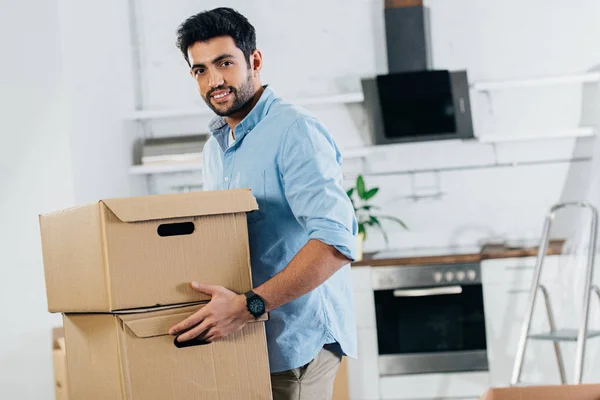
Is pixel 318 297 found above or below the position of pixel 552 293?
above

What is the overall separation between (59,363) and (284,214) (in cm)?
238

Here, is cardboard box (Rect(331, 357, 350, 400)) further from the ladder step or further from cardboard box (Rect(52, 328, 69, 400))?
cardboard box (Rect(52, 328, 69, 400))

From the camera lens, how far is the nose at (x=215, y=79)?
1697mm

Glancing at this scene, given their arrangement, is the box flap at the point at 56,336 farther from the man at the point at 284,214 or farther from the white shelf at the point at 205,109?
the man at the point at 284,214

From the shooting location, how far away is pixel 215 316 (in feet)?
4.88

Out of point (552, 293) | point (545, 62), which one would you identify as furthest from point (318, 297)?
point (545, 62)

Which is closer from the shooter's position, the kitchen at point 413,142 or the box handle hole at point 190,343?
the box handle hole at point 190,343

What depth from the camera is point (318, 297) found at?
1.69m

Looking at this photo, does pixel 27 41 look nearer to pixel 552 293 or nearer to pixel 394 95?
pixel 394 95

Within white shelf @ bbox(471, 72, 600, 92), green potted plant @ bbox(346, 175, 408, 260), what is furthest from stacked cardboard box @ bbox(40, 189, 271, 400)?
white shelf @ bbox(471, 72, 600, 92)

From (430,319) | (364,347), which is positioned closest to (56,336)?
(364,347)

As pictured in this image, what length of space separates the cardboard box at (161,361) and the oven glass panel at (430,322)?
304 cm

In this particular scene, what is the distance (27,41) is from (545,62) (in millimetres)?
2856

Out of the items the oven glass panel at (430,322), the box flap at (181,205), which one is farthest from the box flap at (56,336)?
the box flap at (181,205)
